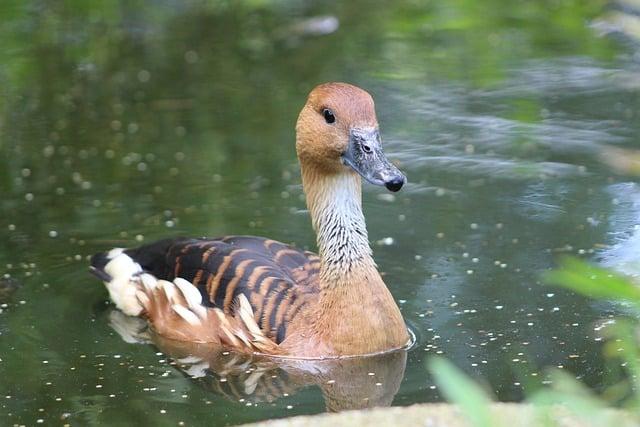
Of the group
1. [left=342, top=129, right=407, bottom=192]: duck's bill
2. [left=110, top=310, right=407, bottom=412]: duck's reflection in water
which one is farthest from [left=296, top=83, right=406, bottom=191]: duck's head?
[left=110, top=310, right=407, bottom=412]: duck's reflection in water

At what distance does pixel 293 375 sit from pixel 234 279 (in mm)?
799

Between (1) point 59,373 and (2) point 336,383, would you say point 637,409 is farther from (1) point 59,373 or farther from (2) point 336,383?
(1) point 59,373

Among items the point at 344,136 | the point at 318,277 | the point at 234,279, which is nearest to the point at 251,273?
the point at 234,279

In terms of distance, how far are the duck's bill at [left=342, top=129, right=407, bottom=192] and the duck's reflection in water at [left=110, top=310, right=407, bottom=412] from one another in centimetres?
105

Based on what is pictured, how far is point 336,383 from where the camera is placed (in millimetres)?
6953

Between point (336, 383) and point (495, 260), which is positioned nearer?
point (336, 383)

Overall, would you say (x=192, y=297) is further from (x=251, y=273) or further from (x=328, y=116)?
(x=328, y=116)

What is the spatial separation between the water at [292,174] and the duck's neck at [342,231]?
60 centimetres

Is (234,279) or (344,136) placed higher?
(344,136)

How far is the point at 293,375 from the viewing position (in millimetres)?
7102

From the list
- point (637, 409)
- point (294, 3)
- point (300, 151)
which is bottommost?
point (637, 409)

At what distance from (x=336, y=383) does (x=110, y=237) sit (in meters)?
2.99

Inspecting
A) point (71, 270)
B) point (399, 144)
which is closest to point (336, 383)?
point (71, 270)

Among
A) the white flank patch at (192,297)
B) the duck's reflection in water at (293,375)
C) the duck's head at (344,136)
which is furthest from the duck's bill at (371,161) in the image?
the white flank patch at (192,297)
